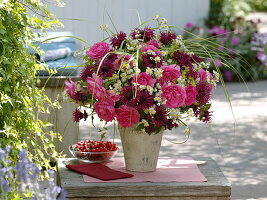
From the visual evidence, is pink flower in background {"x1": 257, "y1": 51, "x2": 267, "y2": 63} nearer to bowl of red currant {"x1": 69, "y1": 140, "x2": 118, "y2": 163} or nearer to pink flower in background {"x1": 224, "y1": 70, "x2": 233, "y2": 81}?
pink flower in background {"x1": 224, "y1": 70, "x2": 233, "y2": 81}

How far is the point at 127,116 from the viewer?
2.53 meters

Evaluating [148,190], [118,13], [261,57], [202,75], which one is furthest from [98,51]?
[261,57]

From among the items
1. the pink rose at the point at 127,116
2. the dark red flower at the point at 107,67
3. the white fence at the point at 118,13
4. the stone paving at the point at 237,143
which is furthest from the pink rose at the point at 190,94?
the white fence at the point at 118,13

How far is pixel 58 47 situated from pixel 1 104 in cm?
265

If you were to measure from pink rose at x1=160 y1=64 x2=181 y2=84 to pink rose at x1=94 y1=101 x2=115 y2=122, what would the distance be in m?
0.22

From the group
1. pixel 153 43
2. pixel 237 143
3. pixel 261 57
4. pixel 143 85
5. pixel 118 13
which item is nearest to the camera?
pixel 143 85

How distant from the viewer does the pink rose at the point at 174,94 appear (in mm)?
2482

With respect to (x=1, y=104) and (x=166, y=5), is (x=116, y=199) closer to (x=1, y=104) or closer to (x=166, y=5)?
(x=1, y=104)

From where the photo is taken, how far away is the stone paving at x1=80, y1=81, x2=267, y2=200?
455 centimetres

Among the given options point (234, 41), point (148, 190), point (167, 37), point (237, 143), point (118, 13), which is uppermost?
point (167, 37)

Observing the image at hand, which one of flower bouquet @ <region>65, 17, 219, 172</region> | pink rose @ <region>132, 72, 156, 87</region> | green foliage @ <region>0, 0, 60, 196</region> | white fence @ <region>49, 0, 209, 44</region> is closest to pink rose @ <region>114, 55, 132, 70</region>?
flower bouquet @ <region>65, 17, 219, 172</region>

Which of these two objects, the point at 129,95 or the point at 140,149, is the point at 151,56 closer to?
the point at 129,95

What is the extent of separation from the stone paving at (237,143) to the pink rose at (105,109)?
1273mm

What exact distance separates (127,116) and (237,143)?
11.2ft
